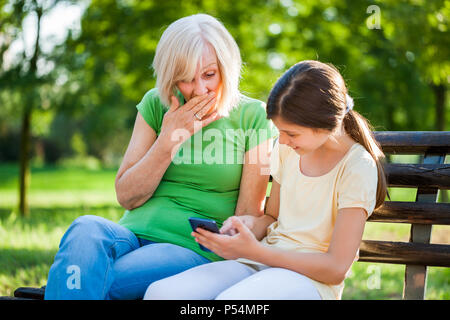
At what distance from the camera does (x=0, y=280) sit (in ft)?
12.5

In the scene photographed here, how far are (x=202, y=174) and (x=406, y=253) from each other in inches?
43.4

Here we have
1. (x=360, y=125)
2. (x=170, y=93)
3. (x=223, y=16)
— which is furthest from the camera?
(x=223, y=16)

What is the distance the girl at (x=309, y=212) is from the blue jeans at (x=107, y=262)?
0.67ft

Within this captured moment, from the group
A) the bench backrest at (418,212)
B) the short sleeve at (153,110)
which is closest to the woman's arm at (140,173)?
the short sleeve at (153,110)

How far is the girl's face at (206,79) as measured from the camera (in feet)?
8.57

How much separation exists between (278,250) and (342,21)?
921 cm

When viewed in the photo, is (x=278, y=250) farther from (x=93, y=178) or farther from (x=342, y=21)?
(x=93, y=178)

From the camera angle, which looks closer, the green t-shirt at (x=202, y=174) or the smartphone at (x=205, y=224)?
the smartphone at (x=205, y=224)

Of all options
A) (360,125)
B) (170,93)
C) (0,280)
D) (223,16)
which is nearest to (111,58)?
(223,16)

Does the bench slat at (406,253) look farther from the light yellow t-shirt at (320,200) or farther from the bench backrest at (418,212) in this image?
the light yellow t-shirt at (320,200)

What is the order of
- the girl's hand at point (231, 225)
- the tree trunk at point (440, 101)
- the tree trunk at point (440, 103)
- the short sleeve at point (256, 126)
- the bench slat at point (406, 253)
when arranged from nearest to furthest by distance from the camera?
the girl's hand at point (231, 225) → the bench slat at point (406, 253) → the short sleeve at point (256, 126) → the tree trunk at point (440, 103) → the tree trunk at point (440, 101)

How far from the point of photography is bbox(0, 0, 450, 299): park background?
17.7 feet

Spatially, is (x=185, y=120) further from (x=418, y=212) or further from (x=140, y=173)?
(x=418, y=212)

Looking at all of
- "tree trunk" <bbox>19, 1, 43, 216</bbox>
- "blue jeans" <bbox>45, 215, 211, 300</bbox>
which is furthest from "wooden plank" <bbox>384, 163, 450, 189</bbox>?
"tree trunk" <bbox>19, 1, 43, 216</bbox>
